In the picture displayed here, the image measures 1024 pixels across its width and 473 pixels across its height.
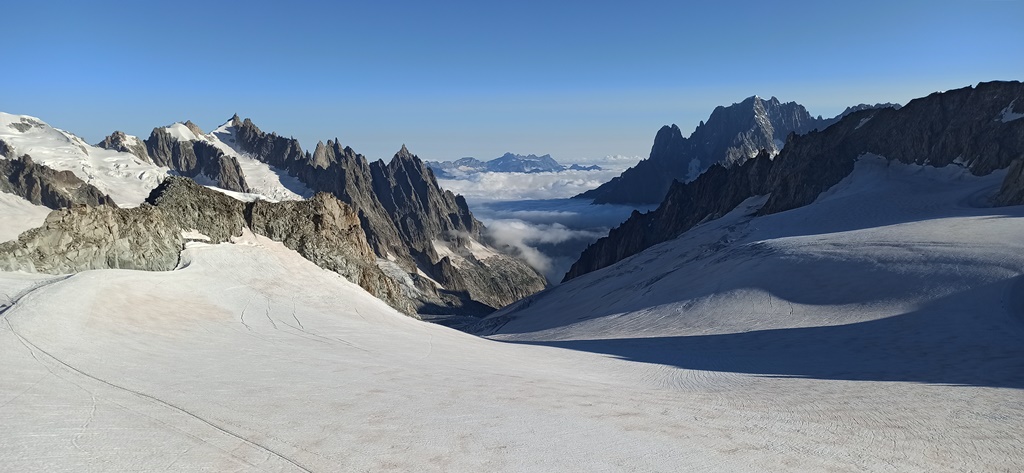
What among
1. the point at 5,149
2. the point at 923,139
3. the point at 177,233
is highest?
the point at 5,149

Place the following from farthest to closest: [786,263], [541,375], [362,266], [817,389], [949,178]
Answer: [949,178], [362,266], [786,263], [541,375], [817,389]

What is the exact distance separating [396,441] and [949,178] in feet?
305

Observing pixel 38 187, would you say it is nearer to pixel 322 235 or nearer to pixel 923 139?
pixel 322 235

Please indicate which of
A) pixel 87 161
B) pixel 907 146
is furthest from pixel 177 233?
pixel 87 161

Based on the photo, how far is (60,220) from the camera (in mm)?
29406

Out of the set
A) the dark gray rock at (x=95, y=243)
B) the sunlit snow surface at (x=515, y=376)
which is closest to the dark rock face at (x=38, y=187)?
the dark gray rock at (x=95, y=243)

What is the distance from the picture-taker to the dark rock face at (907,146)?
75.4 meters

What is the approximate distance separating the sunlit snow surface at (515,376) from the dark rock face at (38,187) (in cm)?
12212

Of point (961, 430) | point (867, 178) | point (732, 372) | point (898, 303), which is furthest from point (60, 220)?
point (867, 178)

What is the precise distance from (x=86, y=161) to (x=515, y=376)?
219m

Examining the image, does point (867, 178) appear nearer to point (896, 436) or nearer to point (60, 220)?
point (896, 436)

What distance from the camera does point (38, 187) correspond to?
131m

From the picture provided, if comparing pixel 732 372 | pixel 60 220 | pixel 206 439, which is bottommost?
pixel 732 372

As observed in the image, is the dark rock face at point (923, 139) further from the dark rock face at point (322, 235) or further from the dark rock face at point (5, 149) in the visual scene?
the dark rock face at point (5, 149)
